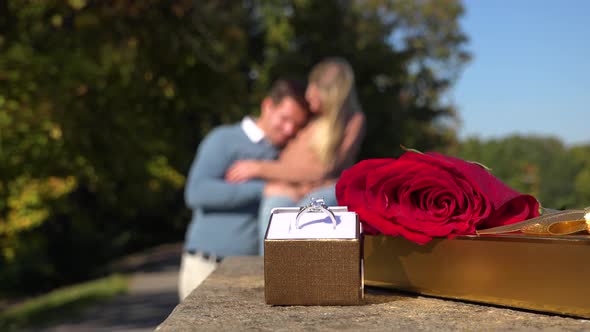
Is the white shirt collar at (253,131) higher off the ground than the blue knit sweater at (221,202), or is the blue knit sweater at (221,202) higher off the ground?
the white shirt collar at (253,131)

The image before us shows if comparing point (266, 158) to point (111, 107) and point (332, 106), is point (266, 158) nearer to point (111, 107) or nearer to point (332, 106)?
point (332, 106)

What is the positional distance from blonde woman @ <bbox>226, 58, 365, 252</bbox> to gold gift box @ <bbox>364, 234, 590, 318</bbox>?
5.83ft

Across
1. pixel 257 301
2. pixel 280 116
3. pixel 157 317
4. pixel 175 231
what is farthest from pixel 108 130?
pixel 175 231

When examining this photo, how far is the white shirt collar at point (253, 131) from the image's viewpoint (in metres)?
4.16

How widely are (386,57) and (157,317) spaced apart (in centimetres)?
1865

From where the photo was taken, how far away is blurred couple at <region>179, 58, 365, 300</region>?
12.4ft

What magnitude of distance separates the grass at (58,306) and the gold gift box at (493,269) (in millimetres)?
10558

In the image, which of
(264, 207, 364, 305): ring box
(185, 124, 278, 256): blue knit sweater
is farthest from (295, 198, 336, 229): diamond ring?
(185, 124, 278, 256): blue knit sweater

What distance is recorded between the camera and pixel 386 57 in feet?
92.4

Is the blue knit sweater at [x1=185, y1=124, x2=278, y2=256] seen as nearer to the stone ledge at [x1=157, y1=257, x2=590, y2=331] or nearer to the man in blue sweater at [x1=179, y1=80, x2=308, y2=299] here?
the man in blue sweater at [x1=179, y1=80, x2=308, y2=299]

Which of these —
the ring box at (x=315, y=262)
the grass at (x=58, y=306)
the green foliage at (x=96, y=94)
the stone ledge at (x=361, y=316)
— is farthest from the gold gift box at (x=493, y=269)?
the grass at (x=58, y=306)

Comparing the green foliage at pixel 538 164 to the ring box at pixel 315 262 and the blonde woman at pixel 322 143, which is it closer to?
the blonde woman at pixel 322 143

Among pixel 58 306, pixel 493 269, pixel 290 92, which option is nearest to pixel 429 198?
pixel 493 269

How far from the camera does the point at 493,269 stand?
162 cm
